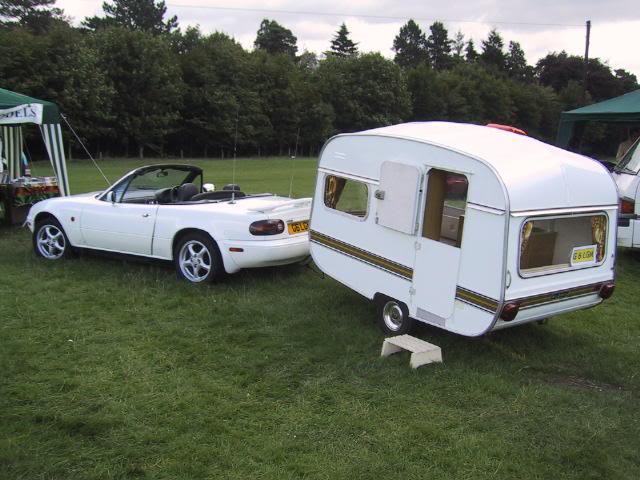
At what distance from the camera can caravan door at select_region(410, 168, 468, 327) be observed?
16.2ft

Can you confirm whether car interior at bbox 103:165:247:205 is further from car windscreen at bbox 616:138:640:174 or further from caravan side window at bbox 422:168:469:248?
car windscreen at bbox 616:138:640:174

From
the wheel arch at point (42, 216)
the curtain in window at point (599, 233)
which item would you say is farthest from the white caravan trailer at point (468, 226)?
the wheel arch at point (42, 216)

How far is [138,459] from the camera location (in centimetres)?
352

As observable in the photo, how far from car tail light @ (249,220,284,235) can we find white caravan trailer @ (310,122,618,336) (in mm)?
802

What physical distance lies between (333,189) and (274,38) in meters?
80.9

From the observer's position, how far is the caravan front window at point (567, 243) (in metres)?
5.14

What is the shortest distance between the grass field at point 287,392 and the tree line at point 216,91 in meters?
27.7

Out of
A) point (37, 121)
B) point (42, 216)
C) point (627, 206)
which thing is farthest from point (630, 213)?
point (37, 121)

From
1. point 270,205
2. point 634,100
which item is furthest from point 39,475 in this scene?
point 634,100

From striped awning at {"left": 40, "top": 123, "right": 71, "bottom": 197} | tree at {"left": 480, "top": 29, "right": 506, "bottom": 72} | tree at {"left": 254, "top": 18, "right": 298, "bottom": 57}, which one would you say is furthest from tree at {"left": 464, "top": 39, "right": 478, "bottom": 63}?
striped awning at {"left": 40, "top": 123, "right": 71, "bottom": 197}

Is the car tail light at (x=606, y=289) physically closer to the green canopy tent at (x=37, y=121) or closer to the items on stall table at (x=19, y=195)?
the green canopy tent at (x=37, y=121)

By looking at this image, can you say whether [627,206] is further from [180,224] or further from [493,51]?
[493,51]

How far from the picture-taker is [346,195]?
603 centimetres

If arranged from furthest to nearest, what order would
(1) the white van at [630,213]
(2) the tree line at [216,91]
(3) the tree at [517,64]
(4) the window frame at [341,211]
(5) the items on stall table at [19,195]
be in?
(3) the tree at [517,64] < (2) the tree line at [216,91] < (5) the items on stall table at [19,195] < (1) the white van at [630,213] < (4) the window frame at [341,211]
